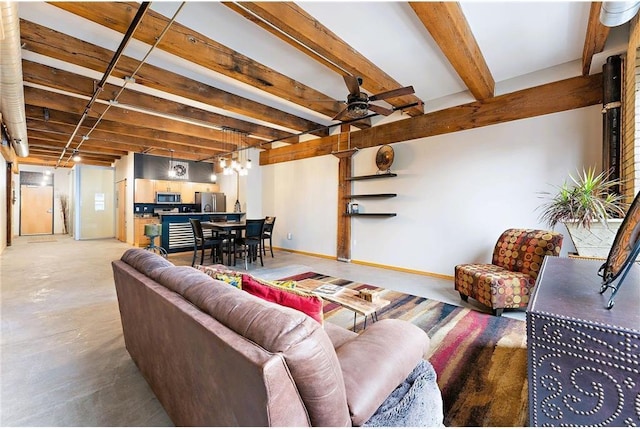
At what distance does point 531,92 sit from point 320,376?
4.66m

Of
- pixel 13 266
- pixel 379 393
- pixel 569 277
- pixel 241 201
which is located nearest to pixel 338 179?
pixel 241 201

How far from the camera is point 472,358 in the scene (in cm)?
209

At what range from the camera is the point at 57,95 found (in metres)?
4.26

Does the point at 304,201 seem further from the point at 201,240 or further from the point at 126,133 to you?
the point at 126,133

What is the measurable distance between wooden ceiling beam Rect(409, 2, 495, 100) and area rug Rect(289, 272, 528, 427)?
272cm

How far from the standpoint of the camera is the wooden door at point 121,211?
8.66 metres

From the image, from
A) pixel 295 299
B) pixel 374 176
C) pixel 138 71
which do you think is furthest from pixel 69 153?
pixel 295 299

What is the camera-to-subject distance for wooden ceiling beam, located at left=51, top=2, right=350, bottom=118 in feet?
7.55

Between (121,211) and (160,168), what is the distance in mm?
2155

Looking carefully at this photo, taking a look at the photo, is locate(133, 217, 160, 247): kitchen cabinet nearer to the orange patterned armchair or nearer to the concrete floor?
the concrete floor

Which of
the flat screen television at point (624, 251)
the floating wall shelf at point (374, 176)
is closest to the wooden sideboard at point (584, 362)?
the flat screen television at point (624, 251)

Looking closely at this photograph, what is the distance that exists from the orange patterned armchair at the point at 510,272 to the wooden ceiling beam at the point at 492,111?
5.57 feet

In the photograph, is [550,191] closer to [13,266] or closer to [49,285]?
[49,285]

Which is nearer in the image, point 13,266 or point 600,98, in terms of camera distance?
point 600,98
